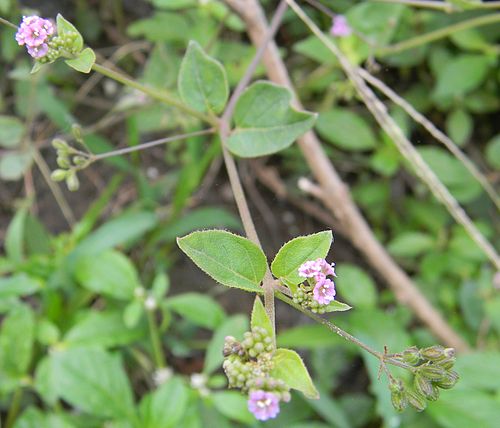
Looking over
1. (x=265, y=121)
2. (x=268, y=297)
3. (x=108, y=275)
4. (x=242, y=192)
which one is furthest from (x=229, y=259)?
(x=108, y=275)

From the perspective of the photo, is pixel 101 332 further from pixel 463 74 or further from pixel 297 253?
pixel 463 74

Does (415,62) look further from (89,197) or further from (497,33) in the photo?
(89,197)

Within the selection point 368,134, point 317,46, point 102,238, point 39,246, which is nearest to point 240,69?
point 317,46

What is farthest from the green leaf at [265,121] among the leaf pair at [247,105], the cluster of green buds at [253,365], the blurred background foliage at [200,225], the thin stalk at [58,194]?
the thin stalk at [58,194]

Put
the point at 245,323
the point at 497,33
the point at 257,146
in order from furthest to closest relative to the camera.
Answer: the point at 497,33, the point at 245,323, the point at 257,146

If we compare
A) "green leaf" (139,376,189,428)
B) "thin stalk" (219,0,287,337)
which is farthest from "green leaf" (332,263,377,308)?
"thin stalk" (219,0,287,337)

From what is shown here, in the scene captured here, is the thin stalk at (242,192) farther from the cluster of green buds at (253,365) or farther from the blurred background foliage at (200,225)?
the blurred background foliage at (200,225)

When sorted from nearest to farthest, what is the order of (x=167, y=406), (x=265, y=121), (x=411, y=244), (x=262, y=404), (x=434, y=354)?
(x=262, y=404) → (x=434, y=354) → (x=265, y=121) → (x=167, y=406) → (x=411, y=244)

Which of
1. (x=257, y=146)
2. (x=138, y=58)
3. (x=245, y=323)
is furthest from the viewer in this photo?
(x=138, y=58)
